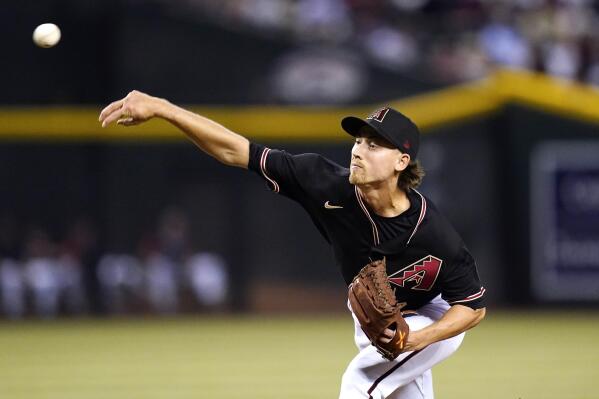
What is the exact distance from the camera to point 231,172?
1377 centimetres

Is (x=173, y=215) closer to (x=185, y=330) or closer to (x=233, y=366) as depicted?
(x=185, y=330)

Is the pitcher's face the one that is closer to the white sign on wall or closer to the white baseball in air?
the white baseball in air

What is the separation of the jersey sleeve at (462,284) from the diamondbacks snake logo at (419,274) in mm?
61

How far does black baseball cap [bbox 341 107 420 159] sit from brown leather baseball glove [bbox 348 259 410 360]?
520mm

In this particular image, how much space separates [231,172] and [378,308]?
9.04 metres

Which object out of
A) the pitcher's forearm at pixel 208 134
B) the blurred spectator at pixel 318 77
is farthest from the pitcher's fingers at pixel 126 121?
the blurred spectator at pixel 318 77

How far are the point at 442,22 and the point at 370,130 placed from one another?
11325 mm

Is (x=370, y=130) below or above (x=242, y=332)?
above

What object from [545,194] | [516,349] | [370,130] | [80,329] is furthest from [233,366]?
[545,194]

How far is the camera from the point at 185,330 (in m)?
12.3

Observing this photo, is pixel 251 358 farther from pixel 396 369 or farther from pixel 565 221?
pixel 565 221

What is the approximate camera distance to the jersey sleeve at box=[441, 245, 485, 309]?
5.09 metres

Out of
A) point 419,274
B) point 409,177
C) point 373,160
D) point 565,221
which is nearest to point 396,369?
point 419,274

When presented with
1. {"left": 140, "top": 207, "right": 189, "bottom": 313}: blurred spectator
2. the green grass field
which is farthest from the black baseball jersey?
{"left": 140, "top": 207, "right": 189, "bottom": 313}: blurred spectator
